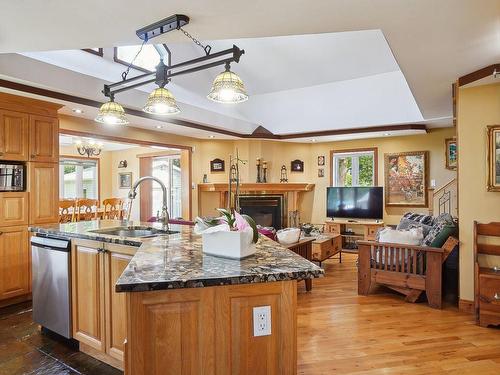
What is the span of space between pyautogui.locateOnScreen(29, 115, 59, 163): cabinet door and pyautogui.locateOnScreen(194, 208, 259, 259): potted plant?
3101 mm

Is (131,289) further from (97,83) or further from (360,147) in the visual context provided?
(360,147)

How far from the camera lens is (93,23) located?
2.04 metres

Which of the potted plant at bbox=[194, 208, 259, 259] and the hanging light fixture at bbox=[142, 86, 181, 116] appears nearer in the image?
the potted plant at bbox=[194, 208, 259, 259]

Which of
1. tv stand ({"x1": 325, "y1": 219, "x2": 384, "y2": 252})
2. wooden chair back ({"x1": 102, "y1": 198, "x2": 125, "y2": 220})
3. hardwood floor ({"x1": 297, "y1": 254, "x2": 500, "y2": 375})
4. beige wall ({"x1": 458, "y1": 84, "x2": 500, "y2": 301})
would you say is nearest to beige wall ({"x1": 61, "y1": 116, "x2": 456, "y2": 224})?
tv stand ({"x1": 325, "y1": 219, "x2": 384, "y2": 252})

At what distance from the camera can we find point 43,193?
12.5ft

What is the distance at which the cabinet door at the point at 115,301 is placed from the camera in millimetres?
2082

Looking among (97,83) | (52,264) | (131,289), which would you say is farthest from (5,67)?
(131,289)

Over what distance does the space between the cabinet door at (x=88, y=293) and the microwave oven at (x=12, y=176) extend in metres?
1.73

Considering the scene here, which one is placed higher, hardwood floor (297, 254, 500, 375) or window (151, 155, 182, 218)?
window (151, 155, 182, 218)

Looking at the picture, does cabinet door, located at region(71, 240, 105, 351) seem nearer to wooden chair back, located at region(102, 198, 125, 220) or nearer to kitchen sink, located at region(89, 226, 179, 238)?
kitchen sink, located at region(89, 226, 179, 238)

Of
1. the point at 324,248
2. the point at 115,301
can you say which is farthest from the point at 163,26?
the point at 324,248

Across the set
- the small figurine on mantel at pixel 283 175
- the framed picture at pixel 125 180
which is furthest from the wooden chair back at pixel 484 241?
the framed picture at pixel 125 180

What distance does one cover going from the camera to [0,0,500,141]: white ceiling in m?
1.88

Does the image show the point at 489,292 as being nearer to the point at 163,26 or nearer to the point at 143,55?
the point at 163,26
